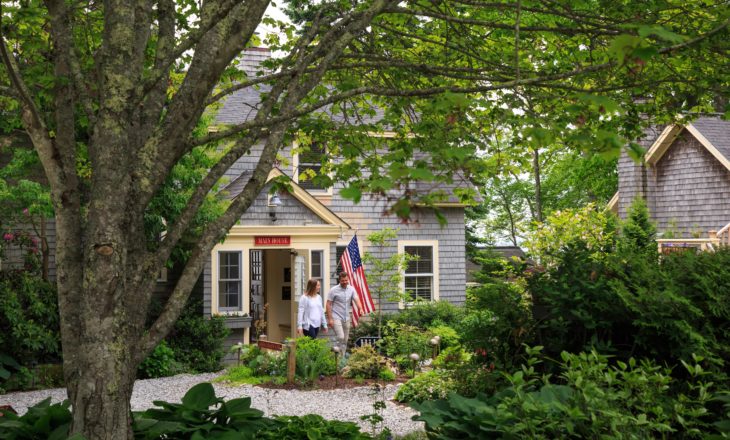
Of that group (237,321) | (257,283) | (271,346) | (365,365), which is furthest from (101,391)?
(257,283)

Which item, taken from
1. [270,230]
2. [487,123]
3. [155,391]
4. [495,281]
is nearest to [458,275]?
[270,230]

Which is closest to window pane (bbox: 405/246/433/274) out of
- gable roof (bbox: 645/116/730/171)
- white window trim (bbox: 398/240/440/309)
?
white window trim (bbox: 398/240/440/309)

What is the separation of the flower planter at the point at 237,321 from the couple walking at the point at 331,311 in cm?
276

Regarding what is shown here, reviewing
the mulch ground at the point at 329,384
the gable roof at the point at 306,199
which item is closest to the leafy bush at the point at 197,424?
the mulch ground at the point at 329,384

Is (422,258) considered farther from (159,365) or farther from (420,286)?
(159,365)

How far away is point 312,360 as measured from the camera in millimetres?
14203

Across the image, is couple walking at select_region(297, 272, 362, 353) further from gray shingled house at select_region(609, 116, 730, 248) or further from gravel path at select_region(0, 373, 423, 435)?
gray shingled house at select_region(609, 116, 730, 248)

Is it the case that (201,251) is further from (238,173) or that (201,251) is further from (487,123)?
(238,173)

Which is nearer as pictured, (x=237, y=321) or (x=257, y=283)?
(x=237, y=321)

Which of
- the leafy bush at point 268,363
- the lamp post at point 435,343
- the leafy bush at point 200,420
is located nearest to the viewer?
the leafy bush at point 200,420

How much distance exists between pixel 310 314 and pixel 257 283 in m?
7.47

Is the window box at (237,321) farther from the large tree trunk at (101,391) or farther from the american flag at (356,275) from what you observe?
the large tree trunk at (101,391)

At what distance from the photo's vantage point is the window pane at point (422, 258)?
22594 mm

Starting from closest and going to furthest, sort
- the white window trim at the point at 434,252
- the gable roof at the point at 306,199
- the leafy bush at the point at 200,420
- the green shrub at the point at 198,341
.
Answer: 1. the leafy bush at the point at 200,420
2. the green shrub at the point at 198,341
3. the gable roof at the point at 306,199
4. the white window trim at the point at 434,252
